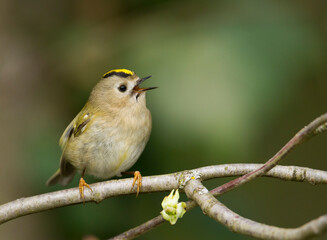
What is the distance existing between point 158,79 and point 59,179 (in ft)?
2.64

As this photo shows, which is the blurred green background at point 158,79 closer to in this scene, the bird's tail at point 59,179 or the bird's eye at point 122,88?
the bird's tail at point 59,179

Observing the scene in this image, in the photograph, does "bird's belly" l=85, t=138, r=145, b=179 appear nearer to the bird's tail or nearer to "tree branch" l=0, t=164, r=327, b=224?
the bird's tail

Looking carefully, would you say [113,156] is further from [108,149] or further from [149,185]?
[149,185]

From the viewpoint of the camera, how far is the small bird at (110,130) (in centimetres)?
261

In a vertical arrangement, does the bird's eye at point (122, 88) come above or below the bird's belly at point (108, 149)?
above

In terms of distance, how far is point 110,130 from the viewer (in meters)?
2.62

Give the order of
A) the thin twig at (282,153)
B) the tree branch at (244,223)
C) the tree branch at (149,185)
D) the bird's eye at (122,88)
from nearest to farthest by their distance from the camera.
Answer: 1. the tree branch at (244,223)
2. the thin twig at (282,153)
3. the tree branch at (149,185)
4. the bird's eye at (122,88)

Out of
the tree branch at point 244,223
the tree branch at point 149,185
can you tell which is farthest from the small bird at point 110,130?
the tree branch at point 244,223

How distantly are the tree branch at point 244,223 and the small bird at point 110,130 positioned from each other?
2.96 ft

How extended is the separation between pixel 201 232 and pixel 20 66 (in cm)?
156

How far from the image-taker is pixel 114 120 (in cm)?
265

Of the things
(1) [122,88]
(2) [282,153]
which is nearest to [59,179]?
(1) [122,88]

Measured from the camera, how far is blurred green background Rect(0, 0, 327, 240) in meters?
2.66

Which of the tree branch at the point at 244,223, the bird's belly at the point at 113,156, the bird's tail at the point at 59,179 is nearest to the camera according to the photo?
the tree branch at the point at 244,223
